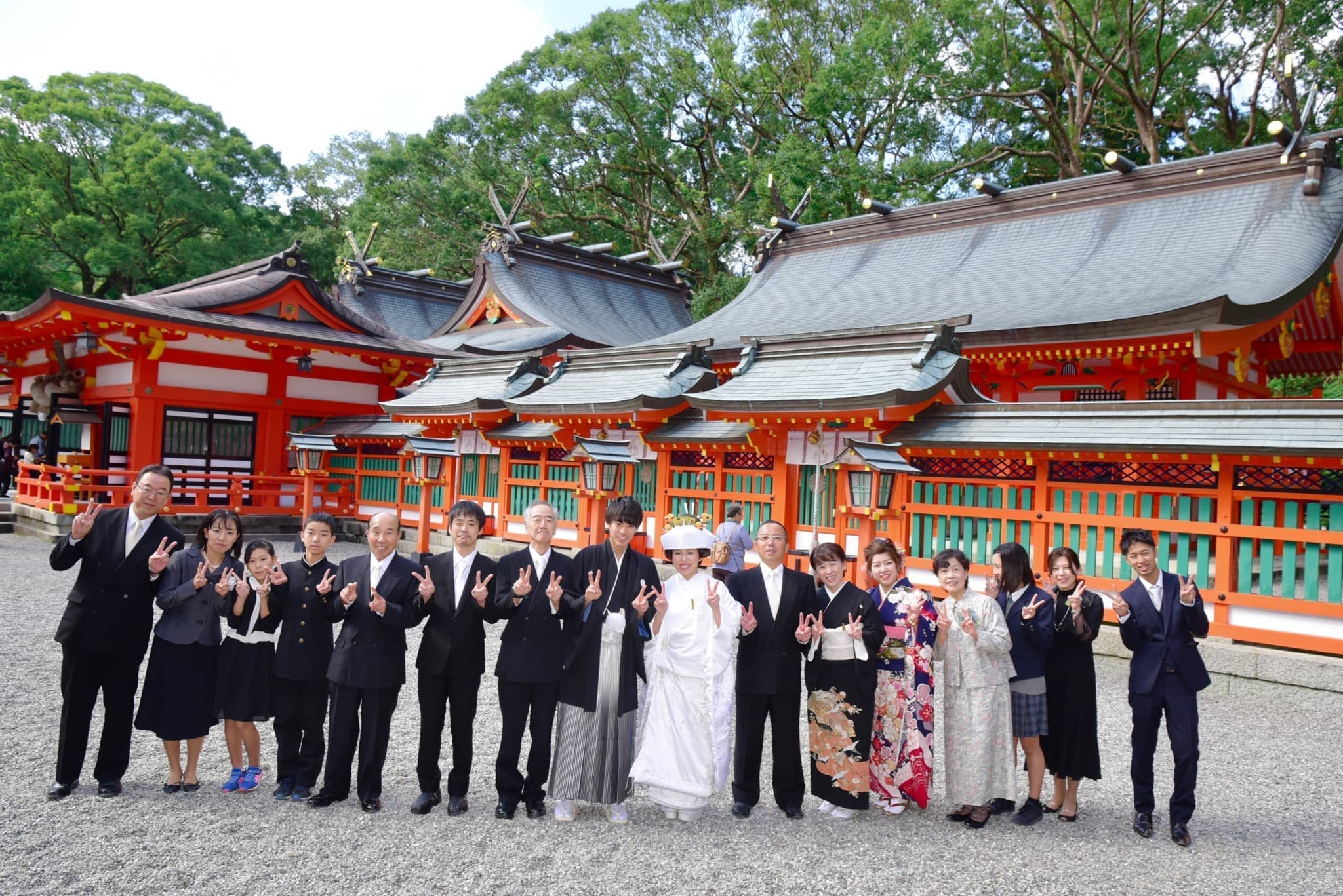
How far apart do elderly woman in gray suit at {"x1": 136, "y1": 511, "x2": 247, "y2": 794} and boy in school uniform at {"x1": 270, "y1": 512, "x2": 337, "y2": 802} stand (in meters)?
0.27

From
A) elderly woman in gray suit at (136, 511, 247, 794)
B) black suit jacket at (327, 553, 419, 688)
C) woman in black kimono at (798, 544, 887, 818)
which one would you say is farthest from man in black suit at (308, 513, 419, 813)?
woman in black kimono at (798, 544, 887, 818)

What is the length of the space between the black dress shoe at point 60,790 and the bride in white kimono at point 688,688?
2805mm

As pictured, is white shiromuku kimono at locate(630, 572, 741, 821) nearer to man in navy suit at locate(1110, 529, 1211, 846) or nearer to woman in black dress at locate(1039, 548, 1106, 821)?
woman in black dress at locate(1039, 548, 1106, 821)

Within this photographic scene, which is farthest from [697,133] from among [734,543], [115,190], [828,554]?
[828,554]

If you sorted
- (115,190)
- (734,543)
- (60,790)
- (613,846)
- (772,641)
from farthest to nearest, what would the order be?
(115,190), (734,543), (772,641), (60,790), (613,846)

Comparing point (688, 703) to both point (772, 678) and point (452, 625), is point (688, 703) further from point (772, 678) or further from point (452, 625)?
point (452, 625)

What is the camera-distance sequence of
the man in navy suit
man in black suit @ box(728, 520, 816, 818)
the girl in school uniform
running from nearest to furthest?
the man in navy suit
the girl in school uniform
man in black suit @ box(728, 520, 816, 818)

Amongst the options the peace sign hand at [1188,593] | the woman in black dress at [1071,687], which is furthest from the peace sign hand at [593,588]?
the peace sign hand at [1188,593]

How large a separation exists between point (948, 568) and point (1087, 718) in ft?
3.29

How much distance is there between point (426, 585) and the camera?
4.30 meters

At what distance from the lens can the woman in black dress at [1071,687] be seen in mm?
4324

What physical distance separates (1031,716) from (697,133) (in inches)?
1111

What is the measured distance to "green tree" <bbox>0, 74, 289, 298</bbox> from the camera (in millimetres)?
26047

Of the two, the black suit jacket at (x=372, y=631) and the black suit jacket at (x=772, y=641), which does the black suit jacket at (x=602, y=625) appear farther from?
the black suit jacket at (x=372, y=631)
